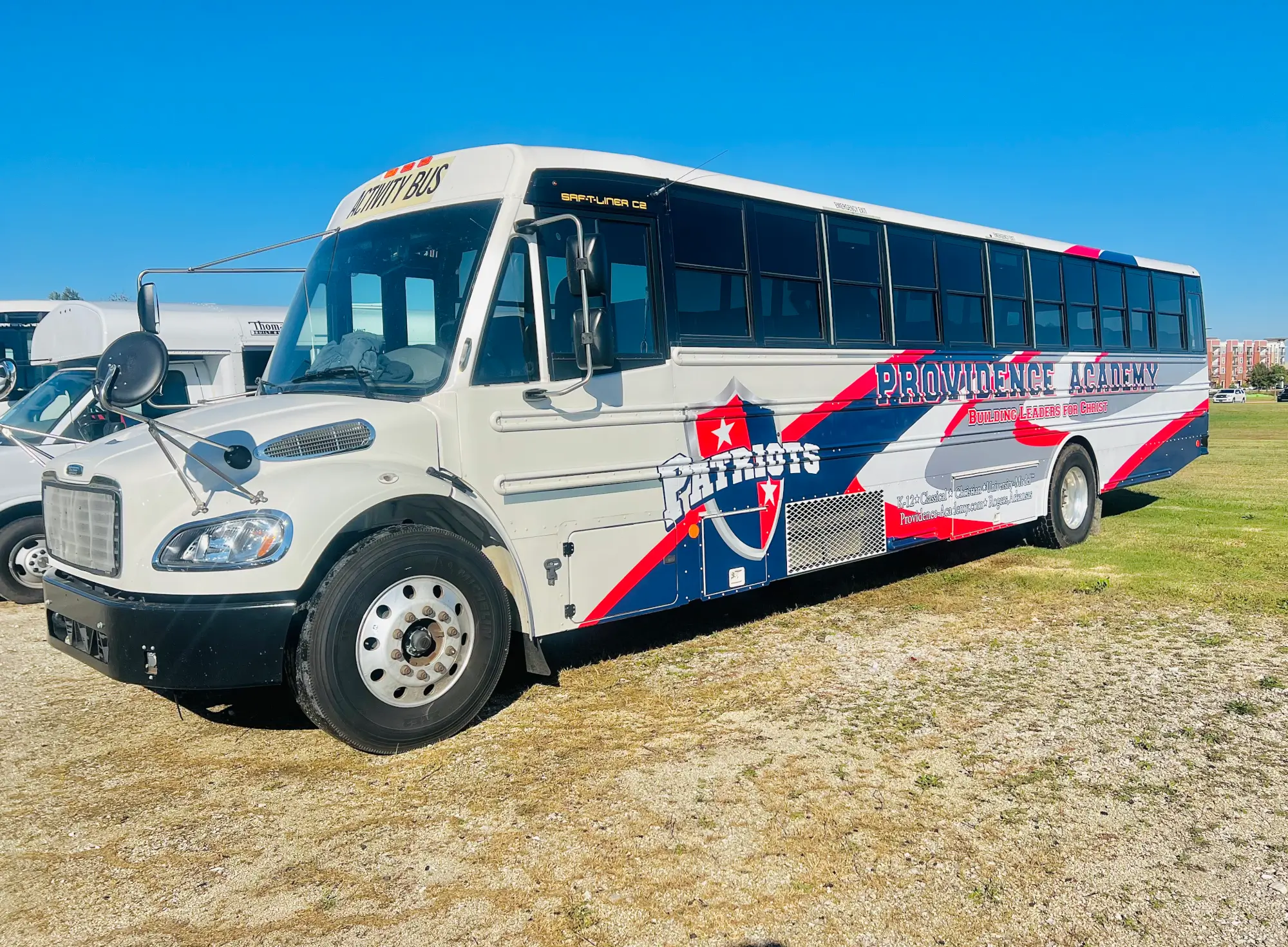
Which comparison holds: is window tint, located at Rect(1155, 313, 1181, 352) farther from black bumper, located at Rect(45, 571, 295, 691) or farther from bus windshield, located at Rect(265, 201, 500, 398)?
black bumper, located at Rect(45, 571, 295, 691)

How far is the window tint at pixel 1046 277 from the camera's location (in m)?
10.1

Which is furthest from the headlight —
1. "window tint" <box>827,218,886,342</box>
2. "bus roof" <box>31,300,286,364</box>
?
"bus roof" <box>31,300,286,364</box>

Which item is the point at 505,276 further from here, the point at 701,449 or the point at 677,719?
the point at 677,719

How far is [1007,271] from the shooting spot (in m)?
9.70

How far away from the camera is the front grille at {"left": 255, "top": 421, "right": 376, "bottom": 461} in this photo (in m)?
4.69

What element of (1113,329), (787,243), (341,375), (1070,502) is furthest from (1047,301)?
(341,375)

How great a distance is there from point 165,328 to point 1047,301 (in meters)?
9.68

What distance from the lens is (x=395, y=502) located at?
5.03m

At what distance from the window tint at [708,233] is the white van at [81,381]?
17.1 feet

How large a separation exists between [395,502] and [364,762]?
128cm

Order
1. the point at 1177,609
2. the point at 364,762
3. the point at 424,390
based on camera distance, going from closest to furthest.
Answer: the point at 364,762, the point at 424,390, the point at 1177,609

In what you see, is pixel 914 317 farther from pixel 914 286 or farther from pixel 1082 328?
pixel 1082 328

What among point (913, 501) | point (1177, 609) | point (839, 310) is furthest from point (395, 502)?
point (1177, 609)

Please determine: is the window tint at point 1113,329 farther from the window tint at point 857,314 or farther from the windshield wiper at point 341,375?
the windshield wiper at point 341,375
